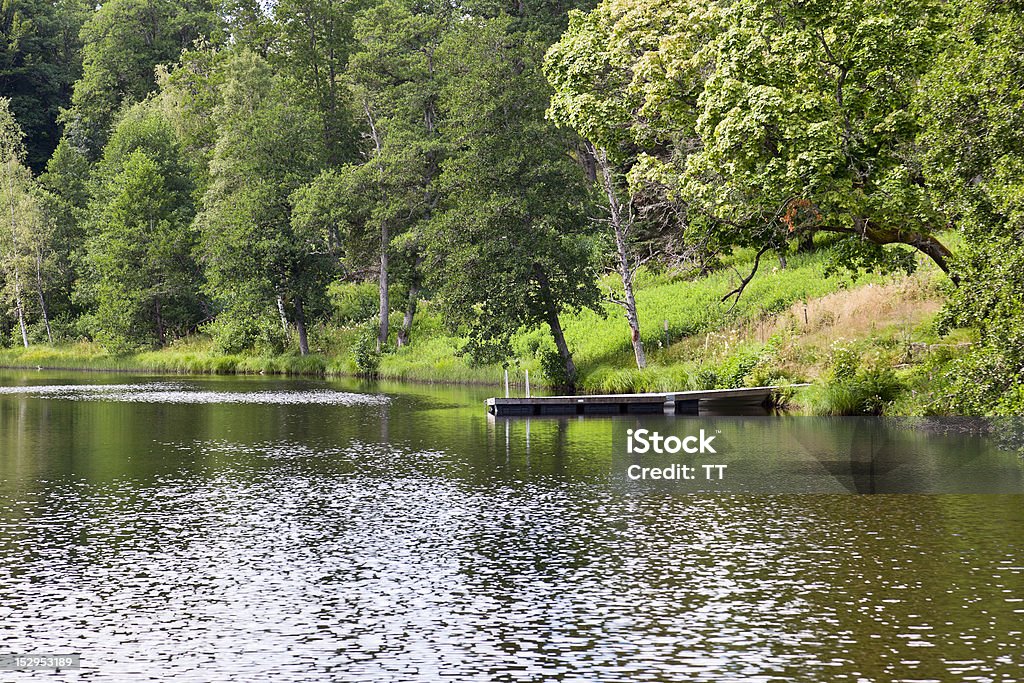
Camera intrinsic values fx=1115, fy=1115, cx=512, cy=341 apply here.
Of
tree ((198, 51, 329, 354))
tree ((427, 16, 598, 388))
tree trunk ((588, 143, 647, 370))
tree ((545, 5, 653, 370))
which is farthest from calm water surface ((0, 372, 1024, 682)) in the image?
tree ((198, 51, 329, 354))

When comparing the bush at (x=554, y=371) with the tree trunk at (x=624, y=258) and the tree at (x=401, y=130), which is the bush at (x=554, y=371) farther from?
the tree at (x=401, y=130)

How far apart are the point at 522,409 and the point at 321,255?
3435 centimetres

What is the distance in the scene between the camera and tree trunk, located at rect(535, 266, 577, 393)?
49750 millimetres

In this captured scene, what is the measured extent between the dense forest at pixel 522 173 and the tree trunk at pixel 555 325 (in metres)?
0.11

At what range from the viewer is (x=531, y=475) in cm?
2775

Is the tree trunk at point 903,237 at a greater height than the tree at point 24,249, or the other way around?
the tree at point 24,249

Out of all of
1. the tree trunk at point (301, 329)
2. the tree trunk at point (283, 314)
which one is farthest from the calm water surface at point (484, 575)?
the tree trunk at point (283, 314)

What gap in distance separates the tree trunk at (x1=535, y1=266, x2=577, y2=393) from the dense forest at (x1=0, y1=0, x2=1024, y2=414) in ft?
0.35

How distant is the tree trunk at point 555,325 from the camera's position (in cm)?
4975

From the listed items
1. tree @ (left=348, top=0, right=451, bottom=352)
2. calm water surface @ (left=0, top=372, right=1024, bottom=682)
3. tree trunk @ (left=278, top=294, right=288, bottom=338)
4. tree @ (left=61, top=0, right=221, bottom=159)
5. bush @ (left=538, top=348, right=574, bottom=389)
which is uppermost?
tree @ (left=61, top=0, right=221, bottom=159)

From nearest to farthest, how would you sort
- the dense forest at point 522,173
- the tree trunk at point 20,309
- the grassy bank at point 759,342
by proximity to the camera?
the dense forest at point 522,173, the grassy bank at point 759,342, the tree trunk at point 20,309

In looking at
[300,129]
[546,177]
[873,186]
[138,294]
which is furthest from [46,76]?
[873,186]

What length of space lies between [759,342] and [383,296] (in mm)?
30502

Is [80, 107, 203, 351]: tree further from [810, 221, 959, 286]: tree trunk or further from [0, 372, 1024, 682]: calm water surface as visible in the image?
[810, 221, 959, 286]: tree trunk
